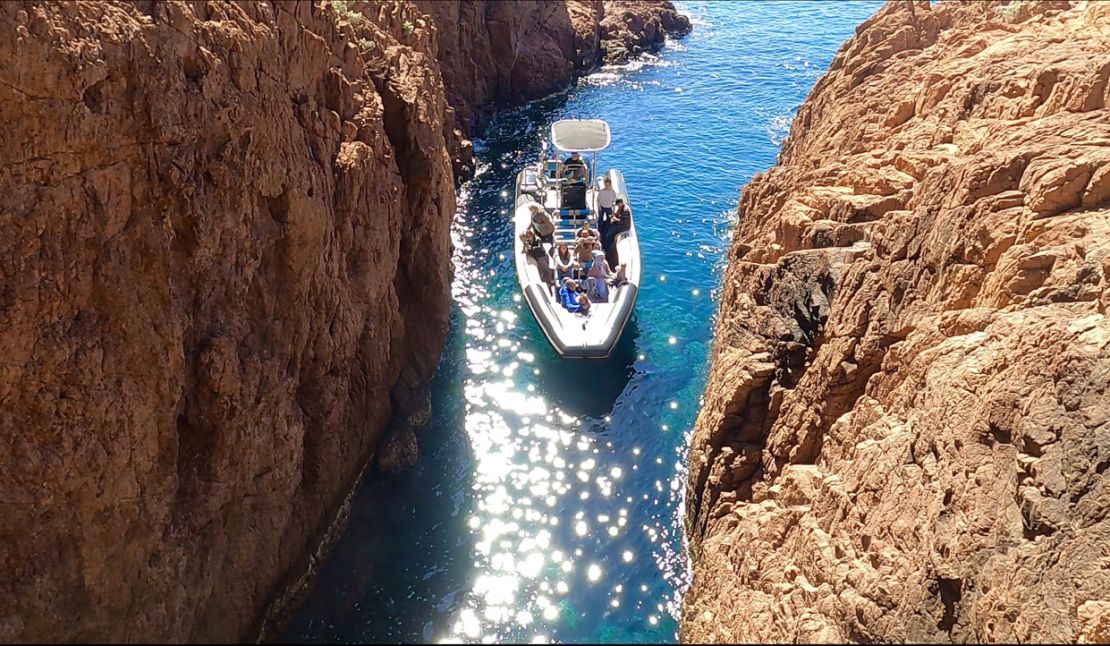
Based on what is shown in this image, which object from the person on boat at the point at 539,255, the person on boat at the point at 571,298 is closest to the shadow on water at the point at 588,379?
the person on boat at the point at 571,298

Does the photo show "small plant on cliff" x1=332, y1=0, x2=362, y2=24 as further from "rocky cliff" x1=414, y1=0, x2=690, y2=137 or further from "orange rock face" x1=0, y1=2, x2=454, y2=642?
"rocky cliff" x1=414, y1=0, x2=690, y2=137

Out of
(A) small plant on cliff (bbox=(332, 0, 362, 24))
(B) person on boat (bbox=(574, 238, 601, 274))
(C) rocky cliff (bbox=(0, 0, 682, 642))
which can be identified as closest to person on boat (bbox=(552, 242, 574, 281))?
(B) person on boat (bbox=(574, 238, 601, 274))

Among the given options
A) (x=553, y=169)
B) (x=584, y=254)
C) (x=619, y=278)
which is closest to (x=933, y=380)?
(x=619, y=278)

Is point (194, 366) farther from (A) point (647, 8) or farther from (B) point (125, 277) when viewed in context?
(A) point (647, 8)

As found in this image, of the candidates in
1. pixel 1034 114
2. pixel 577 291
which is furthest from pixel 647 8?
pixel 1034 114

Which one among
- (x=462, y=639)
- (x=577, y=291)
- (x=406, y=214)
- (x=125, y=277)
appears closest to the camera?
(x=125, y=277)

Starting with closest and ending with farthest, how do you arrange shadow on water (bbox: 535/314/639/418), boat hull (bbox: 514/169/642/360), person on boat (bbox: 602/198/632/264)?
shadow on water (bbox: 535/314/639/418)
boat hull (bbox: 514/169/642/360)
person on boat (bbox: 602/198/632/264)

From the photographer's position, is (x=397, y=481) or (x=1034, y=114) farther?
(x=397, y=481)
